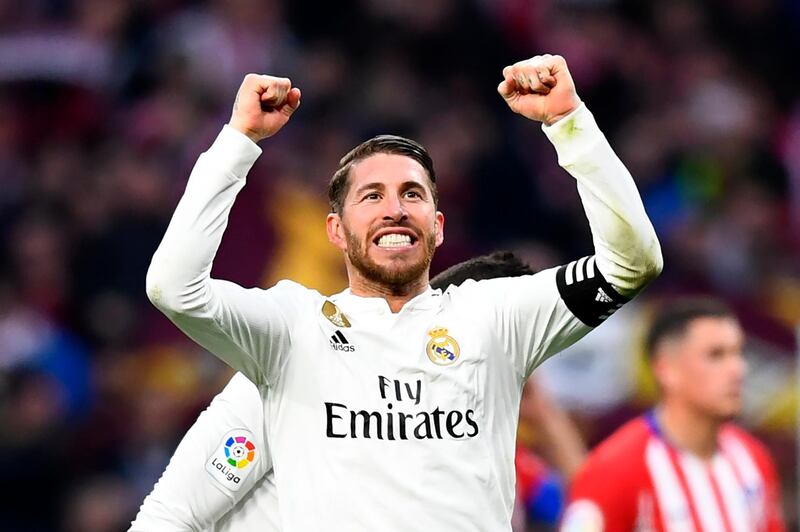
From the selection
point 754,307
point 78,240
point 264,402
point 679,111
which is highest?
point 679,111

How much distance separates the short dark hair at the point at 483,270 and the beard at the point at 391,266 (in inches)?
32.5

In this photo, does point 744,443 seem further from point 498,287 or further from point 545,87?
point 545,87

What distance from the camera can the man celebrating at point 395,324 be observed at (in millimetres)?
3934

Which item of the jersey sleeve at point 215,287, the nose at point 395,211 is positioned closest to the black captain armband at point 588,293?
the nose at point 395,211

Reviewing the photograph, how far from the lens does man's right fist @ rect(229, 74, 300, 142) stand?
402cm

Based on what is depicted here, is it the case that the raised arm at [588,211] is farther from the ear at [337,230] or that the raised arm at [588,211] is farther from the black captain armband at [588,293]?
the ear at [337,230]

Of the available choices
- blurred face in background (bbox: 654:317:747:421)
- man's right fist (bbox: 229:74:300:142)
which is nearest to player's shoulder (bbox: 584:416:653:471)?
blurred face in background (bbox: 654:317:747:421)

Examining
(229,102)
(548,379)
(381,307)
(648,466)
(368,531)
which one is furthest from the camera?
(229,102)

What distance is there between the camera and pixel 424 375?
13.4 ft

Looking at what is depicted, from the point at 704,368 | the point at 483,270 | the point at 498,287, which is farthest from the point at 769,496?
the point at 498,287

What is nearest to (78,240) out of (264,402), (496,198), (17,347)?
(17,347)

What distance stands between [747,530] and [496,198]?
13.4 ft

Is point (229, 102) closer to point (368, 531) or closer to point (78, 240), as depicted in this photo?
point (78, 240)

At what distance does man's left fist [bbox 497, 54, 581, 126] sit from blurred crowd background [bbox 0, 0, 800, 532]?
11.7 feet
